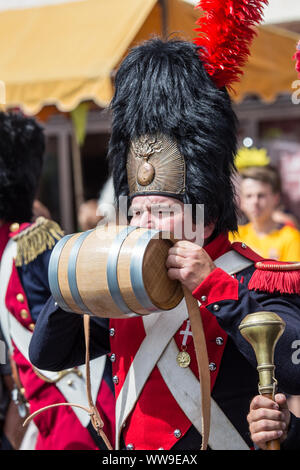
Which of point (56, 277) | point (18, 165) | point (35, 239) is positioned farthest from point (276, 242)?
point (56, 277)

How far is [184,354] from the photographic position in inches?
78.8

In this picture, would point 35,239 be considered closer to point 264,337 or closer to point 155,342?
point 155,342

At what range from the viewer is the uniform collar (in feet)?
6.75

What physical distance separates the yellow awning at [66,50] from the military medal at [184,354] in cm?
279

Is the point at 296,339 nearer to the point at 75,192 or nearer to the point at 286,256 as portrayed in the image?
the point at 286,256

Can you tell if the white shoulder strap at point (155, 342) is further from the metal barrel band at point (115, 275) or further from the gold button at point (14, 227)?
the gold button at point (14, 227)

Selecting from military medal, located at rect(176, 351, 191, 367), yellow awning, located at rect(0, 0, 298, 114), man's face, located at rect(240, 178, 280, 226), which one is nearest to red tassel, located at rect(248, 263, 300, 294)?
military medal, located at rect(176, 351, 191, 367)

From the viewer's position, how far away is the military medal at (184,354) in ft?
6.55

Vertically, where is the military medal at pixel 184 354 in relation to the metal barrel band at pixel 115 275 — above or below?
below

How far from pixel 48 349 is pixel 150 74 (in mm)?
825

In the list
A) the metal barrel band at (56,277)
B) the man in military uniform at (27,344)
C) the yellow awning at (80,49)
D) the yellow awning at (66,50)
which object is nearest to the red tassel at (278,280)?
the metal barrel band at (56,277)

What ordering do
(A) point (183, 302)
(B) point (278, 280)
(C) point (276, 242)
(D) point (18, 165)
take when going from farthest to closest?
(C) point (276, 242), (D) point (18, 165), (A) point (183, 302), (B) point (278, 280)

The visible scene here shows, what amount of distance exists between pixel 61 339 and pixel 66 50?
3.23 metres

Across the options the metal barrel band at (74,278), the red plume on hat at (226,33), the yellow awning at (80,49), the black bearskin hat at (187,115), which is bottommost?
the metal barrel band at (74,278)
